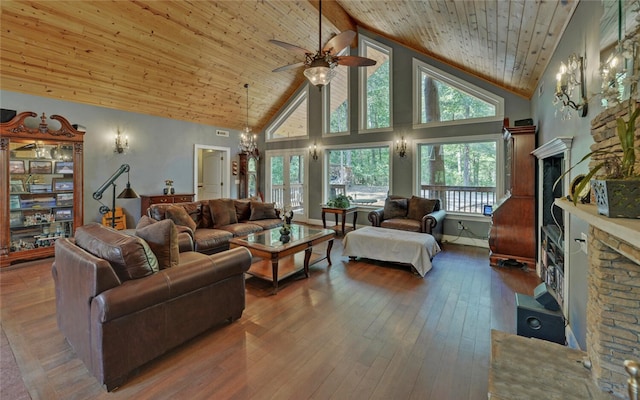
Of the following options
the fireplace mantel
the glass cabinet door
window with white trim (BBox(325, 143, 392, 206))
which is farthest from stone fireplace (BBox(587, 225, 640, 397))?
the glass cabinet door

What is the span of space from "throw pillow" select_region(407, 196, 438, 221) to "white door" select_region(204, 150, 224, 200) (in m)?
5.25

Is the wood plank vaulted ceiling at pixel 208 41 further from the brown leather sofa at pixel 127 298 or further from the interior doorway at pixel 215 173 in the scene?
the brown leather sofa at pixel 127 298

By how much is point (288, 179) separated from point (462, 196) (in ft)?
14.8

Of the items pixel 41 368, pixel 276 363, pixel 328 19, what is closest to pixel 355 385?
pixel 276 363

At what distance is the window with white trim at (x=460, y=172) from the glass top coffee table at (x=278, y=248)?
295cm

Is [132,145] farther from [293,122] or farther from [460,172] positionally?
[460,172]

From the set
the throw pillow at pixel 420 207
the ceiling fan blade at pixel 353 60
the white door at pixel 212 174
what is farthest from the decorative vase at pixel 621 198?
the white door at pixel 212 174

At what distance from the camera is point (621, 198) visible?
111cm

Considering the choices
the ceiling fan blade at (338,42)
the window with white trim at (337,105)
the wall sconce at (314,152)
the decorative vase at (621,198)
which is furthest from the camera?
the wall sconce at (314,152)

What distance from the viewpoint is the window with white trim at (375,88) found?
6.32 meters

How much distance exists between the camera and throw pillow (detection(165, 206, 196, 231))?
13.5 feet

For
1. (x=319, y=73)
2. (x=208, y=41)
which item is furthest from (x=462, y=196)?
(x=208, y=41)

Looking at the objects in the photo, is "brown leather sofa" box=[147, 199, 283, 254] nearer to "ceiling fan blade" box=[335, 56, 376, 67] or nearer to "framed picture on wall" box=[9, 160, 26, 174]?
"framed picture on wall" box=[9, 160, 26, 174]

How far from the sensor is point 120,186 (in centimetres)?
575
